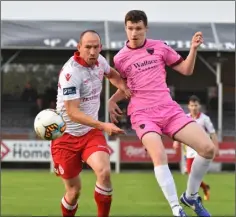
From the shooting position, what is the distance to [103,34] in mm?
30250

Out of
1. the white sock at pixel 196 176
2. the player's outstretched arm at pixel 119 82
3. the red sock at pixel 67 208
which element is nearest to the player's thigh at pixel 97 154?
the player's outstretched arm at pixel 119 82

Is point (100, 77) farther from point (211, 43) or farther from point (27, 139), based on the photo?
point (211, 43)

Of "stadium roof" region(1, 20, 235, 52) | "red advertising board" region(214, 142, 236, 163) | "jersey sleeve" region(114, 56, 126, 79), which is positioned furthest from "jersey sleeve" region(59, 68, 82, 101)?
"stadium roof" region(1, 20, 235, 52)

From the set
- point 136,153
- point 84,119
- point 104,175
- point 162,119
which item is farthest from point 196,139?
point 136,153

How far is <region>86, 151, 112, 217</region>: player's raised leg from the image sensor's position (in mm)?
10000

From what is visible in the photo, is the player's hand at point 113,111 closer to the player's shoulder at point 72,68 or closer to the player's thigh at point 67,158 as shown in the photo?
the player's thigh at point 67,158

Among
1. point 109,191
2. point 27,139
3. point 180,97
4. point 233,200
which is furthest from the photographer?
point 180,97

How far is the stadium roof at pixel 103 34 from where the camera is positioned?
29631 millimetres

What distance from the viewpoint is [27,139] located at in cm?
2764

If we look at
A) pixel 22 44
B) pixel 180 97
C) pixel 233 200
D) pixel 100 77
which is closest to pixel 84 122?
pixel 100 77

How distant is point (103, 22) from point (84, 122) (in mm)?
22092

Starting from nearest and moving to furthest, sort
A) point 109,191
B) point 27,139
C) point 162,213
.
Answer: point 109,191, point 162,213, point 27,139

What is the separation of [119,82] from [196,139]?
141cm

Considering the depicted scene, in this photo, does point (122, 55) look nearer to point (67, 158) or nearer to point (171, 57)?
point (171, 57)
